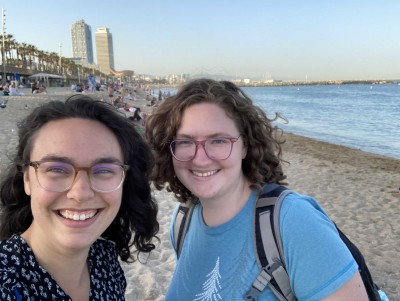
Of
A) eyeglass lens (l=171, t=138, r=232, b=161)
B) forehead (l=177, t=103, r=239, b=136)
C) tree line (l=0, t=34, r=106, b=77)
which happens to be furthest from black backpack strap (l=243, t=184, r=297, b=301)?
tree line (l=0, t=34, r=106, b=77)

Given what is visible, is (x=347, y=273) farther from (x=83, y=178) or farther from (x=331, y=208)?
(x=331, y=208)

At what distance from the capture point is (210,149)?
1663 millimetres

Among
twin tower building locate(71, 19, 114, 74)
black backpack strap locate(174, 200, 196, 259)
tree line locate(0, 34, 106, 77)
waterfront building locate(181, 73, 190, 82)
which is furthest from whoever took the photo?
twin tower building locate(71, 19, 114, 74)

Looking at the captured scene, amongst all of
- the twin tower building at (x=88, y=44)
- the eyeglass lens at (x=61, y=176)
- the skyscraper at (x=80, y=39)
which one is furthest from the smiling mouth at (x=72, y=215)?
the skyscraper at (x=80, y=39)

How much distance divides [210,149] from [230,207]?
1.20 feet

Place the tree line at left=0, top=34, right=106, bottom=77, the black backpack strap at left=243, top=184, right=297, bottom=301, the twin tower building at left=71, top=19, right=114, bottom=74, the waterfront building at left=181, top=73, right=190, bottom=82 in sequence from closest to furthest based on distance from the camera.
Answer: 1. the black backpack strap at left=243, top=184, right=297, bottom=301
2. the waterfront building at left=181, top=73, right=190, bottom=82
3. the tree line at left=0, top=34, right=106, bottom=77
4. the twin tower building at left=71, top=19, right=114, bottom=74

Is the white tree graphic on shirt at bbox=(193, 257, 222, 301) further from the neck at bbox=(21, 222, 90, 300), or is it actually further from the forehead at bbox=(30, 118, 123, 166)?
the forehead at bbox=(30, 118, 123, 166)

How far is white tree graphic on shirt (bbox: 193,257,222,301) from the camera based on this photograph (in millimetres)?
1533

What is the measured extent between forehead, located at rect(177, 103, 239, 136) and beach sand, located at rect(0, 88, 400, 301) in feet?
2.29

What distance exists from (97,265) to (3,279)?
0.55 m

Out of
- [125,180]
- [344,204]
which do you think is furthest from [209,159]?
[344,204]

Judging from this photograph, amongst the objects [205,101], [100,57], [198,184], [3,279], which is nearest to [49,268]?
[3,279]

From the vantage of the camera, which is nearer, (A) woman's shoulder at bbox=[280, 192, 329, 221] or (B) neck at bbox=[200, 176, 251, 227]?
(A) woman's shoulder at bbox=[280, 192, 329, 221]

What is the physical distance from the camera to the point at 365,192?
286 inches
